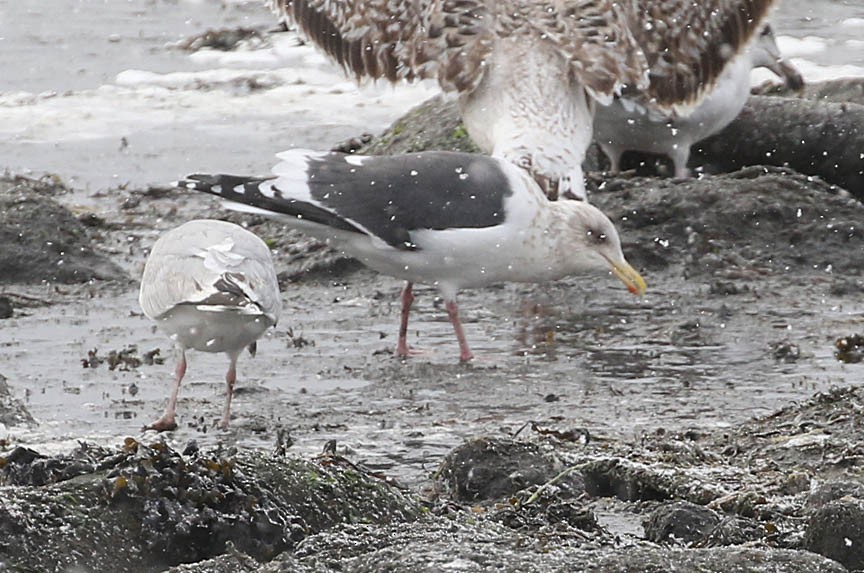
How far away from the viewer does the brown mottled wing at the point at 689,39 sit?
10742mm

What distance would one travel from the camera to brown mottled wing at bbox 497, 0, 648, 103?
9992 mm

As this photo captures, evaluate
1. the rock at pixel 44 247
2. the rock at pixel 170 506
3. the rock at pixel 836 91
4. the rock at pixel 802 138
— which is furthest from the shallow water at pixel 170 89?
the rock at pixel 170 506

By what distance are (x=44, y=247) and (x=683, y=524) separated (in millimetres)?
5568

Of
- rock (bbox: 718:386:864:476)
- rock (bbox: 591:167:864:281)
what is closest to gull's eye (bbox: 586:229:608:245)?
rock (bbox: 591:167:864:281)

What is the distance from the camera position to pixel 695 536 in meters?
4.65

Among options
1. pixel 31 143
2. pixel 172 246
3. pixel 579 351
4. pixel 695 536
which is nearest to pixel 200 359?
pixel 172 246

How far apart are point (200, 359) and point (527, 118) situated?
99.2 inches

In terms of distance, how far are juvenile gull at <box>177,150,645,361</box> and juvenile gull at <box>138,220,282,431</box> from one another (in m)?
0.88

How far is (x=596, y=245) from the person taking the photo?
8539 mm

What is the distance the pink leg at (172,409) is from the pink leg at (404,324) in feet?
3.95

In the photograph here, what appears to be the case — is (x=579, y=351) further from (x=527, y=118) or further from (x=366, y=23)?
(x=366, y=23)

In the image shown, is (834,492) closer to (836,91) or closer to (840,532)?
(840,532)

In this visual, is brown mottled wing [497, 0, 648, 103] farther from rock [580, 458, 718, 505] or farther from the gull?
rock [580, 458, 718, 505]

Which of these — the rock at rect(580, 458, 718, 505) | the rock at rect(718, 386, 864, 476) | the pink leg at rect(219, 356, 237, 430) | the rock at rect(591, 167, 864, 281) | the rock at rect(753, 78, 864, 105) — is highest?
the rock at rect(580, 458, 718, 505)
